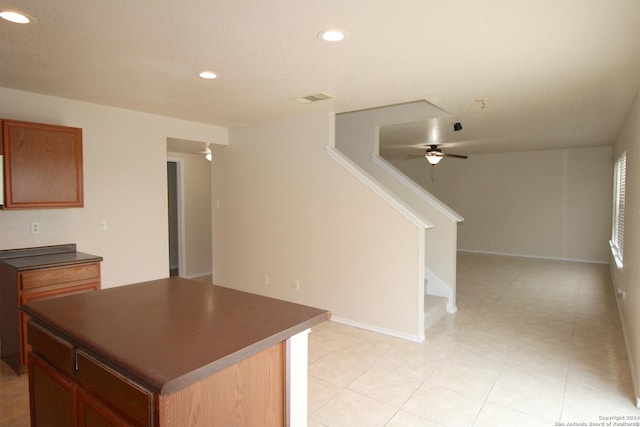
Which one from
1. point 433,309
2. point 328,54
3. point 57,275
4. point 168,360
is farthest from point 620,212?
point 57,275

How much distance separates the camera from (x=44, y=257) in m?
3.27

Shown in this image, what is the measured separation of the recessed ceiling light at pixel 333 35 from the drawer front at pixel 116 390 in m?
1.92

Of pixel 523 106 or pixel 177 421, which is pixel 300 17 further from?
pixel 523 106

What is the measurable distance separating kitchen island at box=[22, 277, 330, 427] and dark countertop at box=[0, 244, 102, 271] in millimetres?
1285

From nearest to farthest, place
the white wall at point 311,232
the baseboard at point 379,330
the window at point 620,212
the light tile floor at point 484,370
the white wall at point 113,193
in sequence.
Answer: the light tile floor at point 484,370, the white wall at point 113,193, the baseboard at point 379,330, the white wall at point 311,232, the window at point 620,212

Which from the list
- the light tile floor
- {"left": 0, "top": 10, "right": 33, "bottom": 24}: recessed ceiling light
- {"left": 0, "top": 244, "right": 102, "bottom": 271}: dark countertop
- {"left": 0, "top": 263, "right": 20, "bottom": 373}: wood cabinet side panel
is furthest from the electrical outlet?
the light tile floor

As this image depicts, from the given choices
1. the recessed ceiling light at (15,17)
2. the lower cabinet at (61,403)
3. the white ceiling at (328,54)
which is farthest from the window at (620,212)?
the recessed ceiling light at (15,17)

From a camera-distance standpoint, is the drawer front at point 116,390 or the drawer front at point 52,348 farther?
the drawer front at point 52,348

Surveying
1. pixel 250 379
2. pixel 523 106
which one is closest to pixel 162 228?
pixel 250 379

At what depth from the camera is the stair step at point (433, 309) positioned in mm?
4098

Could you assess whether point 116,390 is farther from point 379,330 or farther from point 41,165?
point 379,330

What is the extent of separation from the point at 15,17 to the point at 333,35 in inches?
65.6

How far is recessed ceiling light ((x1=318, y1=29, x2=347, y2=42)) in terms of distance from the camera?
2.10 m

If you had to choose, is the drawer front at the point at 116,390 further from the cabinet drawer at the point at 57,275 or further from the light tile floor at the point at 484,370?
the cabinet drawer at the point at 57,275
